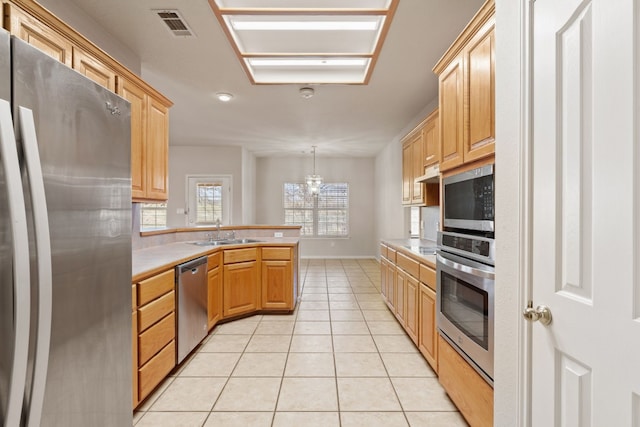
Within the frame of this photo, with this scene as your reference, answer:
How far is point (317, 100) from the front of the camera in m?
3.98

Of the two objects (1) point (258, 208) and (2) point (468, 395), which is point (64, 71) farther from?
(1) point (258, 208)

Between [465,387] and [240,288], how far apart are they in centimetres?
248

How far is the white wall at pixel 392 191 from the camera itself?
527cm

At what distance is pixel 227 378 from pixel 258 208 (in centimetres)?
597

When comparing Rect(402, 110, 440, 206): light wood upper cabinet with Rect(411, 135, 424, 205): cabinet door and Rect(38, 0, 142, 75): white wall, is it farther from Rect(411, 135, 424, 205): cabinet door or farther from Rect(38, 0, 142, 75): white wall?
Rect(38, 0, 142, 75): white wall

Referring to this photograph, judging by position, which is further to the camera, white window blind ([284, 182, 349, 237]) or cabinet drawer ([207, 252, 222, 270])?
white window blind ([284, 182, 349, 237])

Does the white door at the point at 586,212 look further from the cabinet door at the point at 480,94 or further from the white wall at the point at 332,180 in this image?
the white wall at the point at 332,180

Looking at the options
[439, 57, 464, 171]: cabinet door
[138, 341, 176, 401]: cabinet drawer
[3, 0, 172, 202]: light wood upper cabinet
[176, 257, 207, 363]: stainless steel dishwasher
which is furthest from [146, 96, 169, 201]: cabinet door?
[439, 57, 464, 171]: cabinet door

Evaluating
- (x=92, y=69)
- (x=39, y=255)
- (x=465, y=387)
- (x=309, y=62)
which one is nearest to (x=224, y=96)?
(x=309, y=62)

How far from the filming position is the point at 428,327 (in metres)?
2.33

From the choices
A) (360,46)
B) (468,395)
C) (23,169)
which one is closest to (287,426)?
(468,395)

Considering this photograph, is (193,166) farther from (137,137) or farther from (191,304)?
(191,304)

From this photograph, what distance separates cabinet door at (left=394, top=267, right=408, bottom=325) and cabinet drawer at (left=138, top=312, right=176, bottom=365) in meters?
2.05

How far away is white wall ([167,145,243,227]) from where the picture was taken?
6.74 metres
